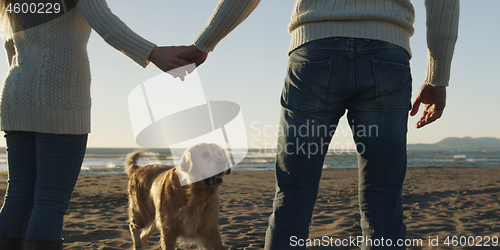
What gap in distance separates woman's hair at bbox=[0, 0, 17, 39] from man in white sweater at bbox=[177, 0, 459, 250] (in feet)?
4.58

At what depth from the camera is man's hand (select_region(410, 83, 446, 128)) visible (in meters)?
1.62

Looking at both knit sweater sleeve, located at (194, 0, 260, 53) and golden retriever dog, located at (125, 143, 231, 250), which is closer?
knit sweater sleeve, located at (194, 0, 260, 53)

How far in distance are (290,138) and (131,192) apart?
8.83ft

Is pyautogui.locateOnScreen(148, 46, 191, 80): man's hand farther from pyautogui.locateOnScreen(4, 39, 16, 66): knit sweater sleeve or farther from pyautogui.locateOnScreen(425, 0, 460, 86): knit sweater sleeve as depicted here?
pyautogui.locateOnScreen(425, 0, 460, 86): knit sweater sleeve

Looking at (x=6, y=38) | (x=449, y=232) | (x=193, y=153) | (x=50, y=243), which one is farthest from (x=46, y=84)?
(x=449, y=232)

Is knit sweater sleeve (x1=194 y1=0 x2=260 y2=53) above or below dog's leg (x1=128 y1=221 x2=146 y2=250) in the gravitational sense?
above

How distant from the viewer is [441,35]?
4.76 ft

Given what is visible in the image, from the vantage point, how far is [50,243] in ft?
4.99

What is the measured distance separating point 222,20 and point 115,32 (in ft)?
1.99

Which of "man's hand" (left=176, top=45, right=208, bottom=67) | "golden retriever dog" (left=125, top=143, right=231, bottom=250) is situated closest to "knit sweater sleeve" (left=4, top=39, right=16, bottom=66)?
"man's hand" (left=176, top=45, right=208, bottom=67)

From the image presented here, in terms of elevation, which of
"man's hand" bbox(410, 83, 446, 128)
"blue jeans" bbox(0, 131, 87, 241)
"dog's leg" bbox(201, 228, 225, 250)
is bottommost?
"dog's leg" bbox(201, 228, 225, 250)

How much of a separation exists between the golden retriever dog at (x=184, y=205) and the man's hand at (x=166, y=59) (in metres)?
1.28

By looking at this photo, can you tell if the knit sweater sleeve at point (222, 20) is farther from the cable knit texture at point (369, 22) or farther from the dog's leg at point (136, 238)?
the dog's leg at point (136, 238)

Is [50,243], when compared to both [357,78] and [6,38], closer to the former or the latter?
[6,38]
